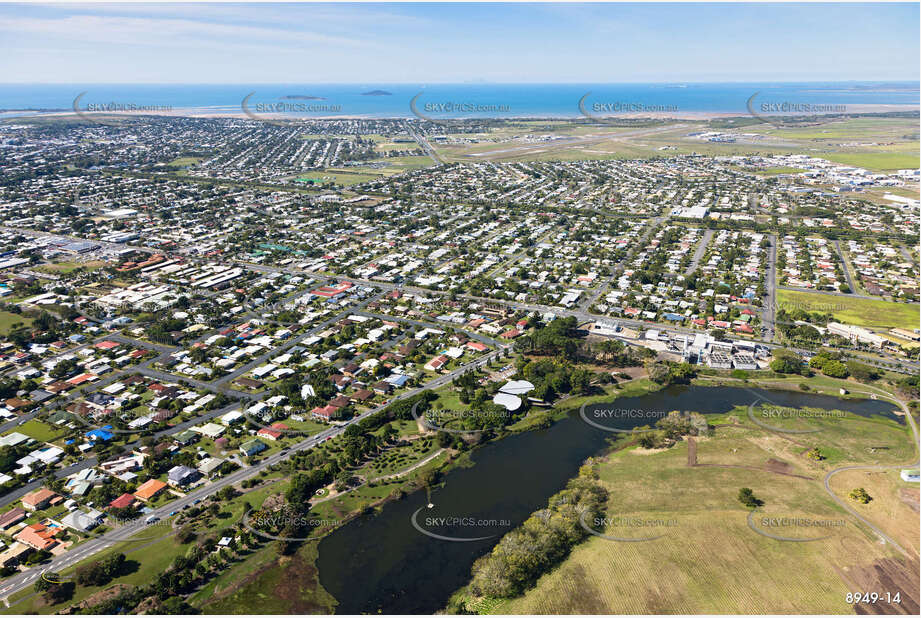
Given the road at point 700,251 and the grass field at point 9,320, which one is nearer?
the grass field at point 9,320

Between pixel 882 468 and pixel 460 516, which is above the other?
pixel 882 468

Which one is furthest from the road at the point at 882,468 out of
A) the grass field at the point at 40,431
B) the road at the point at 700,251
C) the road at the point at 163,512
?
the grass field at the point at 40,431

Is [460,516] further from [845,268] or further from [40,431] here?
[845,268]

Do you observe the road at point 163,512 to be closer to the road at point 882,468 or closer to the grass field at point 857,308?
the road at point 882,468

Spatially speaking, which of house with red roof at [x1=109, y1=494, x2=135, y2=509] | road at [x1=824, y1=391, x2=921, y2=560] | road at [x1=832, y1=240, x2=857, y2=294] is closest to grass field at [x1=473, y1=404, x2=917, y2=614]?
road at [x1=824, y1=391, x2=921, y2=560]

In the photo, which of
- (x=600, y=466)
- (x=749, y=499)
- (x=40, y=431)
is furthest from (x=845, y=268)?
(x=40, y=431)

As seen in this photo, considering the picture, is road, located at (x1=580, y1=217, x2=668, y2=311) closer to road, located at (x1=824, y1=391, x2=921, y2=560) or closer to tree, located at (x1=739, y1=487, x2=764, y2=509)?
road, located at (x1=824, y1=391, x2=921, y2=560)
